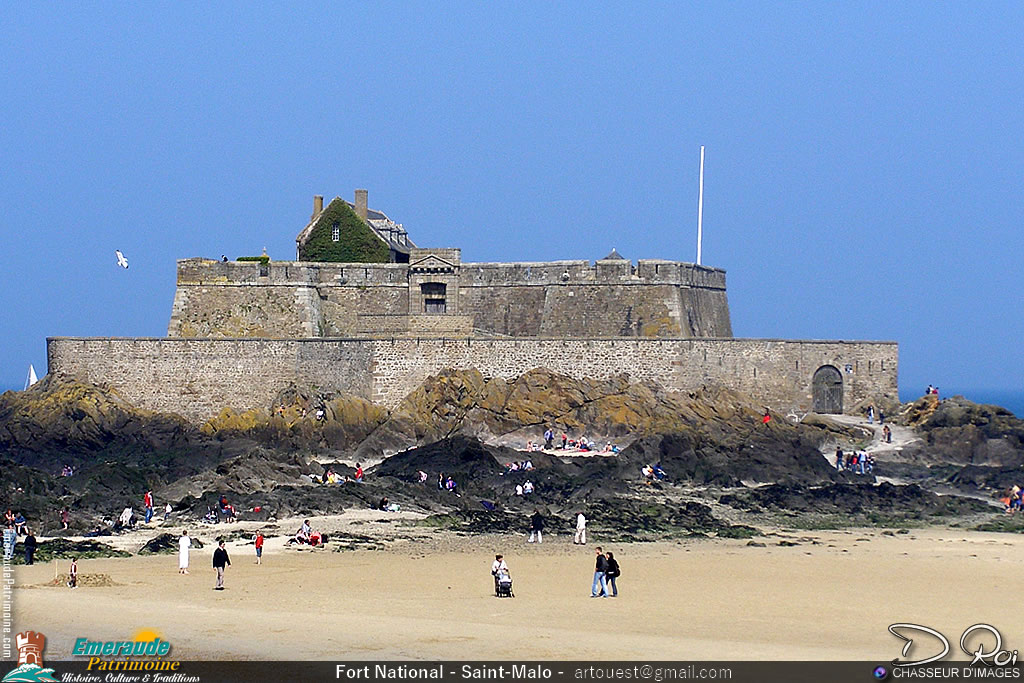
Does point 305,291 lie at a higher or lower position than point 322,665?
higher

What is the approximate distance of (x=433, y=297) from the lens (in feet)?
144

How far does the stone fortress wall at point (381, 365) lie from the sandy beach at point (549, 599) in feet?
40.1

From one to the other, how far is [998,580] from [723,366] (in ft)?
56.1

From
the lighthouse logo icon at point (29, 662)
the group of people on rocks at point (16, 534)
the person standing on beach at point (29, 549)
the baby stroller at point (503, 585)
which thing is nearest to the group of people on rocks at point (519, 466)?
the group of people on rocks at point (16, 534)

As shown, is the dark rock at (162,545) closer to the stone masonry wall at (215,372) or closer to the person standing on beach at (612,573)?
the person standing on beach at (612,573)

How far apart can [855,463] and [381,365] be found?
1242 cm

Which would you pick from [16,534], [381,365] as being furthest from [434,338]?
[16,534]

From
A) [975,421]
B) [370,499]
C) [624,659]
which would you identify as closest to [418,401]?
[370,499]

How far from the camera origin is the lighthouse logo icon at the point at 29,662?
46.4 ft

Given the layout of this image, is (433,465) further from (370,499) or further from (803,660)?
(803,660)

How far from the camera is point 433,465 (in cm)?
3394

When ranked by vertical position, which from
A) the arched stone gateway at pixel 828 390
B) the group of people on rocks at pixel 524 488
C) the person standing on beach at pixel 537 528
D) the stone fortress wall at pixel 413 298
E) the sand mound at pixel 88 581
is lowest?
the sand mound at pixel 88 581

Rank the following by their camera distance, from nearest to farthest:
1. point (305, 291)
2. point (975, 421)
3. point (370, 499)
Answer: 1. point (370, 499)
2. point (975, 421)
3. point (305, 291)
